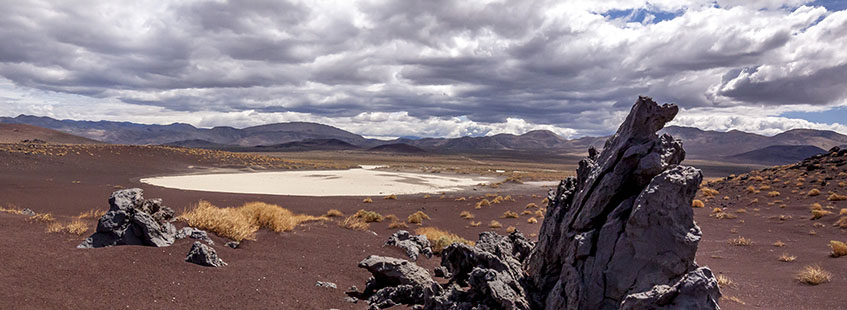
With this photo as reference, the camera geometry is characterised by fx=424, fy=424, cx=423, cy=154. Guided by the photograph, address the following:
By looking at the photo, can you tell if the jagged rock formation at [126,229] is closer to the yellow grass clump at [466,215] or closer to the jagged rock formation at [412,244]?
the jagged rock formation at [412,244]

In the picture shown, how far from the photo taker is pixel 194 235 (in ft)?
37.1

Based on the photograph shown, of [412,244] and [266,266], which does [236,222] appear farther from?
[412,244]

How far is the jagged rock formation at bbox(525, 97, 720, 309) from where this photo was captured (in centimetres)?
664

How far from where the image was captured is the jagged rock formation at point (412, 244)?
1427 centimetres

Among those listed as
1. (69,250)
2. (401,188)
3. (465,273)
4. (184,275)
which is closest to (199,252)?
(184,275)

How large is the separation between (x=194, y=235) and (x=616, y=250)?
33.6 feet

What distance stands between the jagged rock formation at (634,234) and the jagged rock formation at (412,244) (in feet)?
19.8

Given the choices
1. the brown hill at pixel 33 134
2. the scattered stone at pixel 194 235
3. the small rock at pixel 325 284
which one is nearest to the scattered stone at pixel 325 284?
the small rock at pixel 325 284

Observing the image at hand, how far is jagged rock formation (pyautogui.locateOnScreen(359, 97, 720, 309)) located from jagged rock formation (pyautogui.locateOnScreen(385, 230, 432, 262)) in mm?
4522

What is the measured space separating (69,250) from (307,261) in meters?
5.31

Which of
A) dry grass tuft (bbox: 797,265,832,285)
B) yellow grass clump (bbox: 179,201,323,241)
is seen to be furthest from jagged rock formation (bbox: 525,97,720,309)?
yellow grass clump (bbox: 179,201,323,241)

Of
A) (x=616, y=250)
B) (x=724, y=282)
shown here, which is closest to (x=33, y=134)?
(x=616, y=250)

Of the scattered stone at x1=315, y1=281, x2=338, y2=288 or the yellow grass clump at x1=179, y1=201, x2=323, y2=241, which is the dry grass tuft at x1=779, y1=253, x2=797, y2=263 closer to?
the scattered stone at x1=315, y1=281, x2=338, y2=288

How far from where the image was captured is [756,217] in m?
22.7
